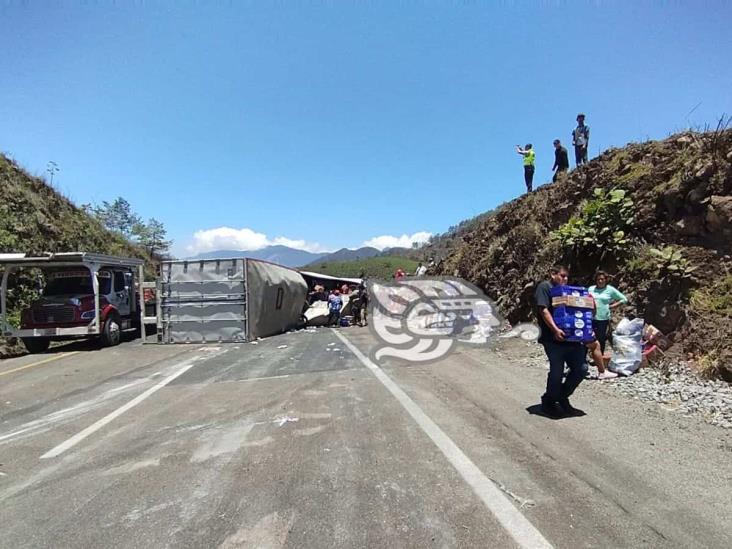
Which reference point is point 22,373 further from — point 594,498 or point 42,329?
point 594,498

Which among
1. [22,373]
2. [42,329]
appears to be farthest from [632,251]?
[42,329]

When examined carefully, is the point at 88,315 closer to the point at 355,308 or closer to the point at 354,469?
the point at 355,308

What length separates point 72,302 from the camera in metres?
13.8

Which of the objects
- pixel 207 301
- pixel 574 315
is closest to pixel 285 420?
pixel 574 315

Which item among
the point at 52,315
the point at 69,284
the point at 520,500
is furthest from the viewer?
the point at 69,284

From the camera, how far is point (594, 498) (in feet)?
11.9

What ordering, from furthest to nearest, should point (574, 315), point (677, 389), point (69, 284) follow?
point (69, 284) → point (677, 389) → point (574, 315)

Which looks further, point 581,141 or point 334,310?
point 334,310

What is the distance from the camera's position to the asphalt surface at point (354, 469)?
323 centimetres

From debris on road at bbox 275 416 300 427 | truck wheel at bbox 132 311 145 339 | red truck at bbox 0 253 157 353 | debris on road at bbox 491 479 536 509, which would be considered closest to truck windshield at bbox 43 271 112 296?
red truck at bbox 0 253 157 353

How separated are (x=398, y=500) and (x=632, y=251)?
352 inches

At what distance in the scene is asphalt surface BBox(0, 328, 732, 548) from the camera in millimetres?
3232

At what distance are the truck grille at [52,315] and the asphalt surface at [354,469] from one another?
6537 millimetres

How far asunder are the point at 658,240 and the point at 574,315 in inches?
228
